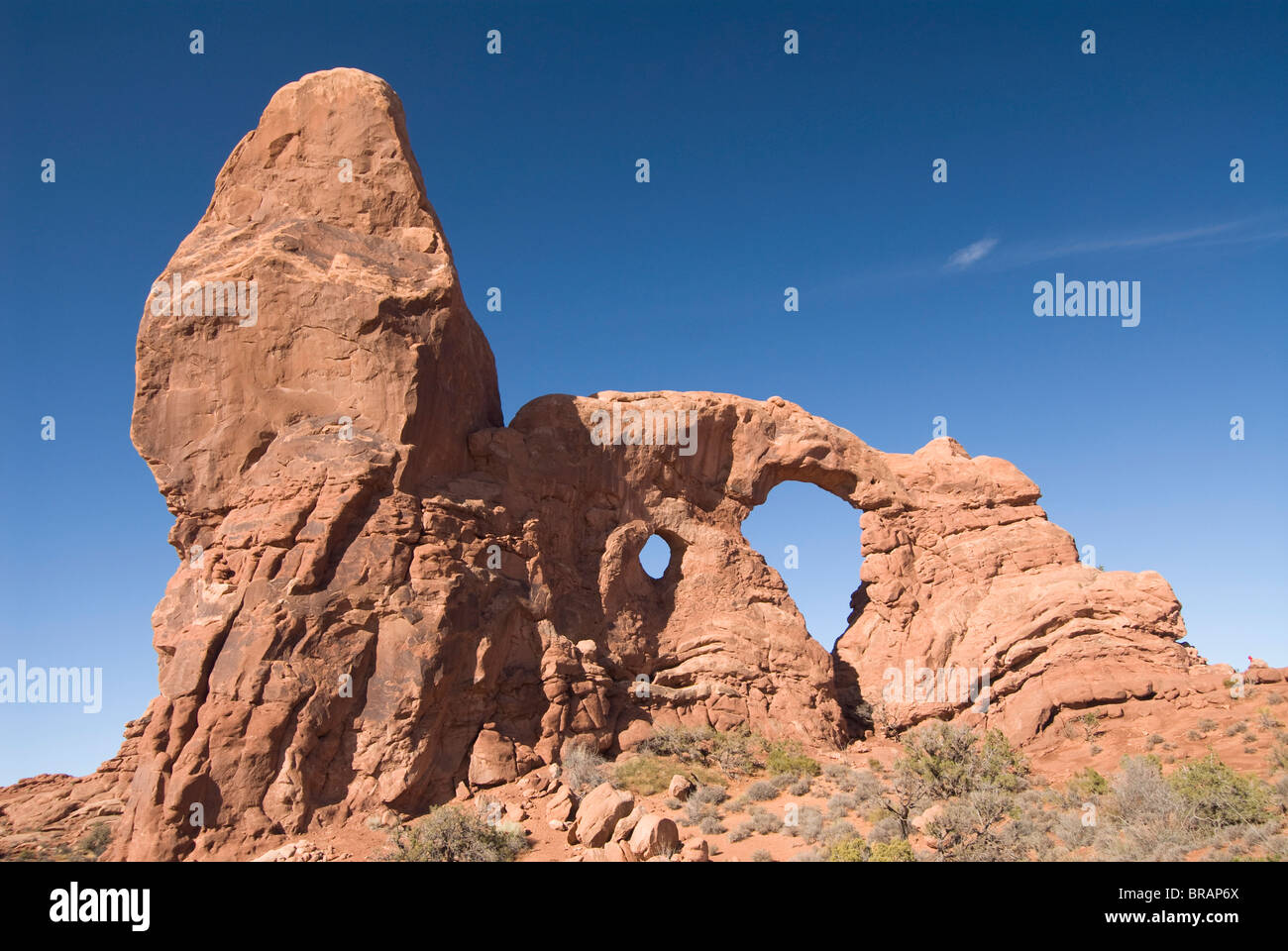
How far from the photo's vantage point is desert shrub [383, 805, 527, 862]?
1262 centimetres

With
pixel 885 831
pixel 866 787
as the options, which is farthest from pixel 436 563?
pixel 885 831

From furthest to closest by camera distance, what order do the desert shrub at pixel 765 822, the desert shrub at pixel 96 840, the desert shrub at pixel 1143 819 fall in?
the desert shrub at pixel 96 840
the desert shrub at pixel 765 822
the desert shrub at pixel 1143 819

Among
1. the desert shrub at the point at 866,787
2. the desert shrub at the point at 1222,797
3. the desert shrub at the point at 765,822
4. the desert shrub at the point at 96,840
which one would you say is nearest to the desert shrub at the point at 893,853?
the desert shrub at the point at 765,822

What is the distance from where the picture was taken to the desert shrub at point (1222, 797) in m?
11.0

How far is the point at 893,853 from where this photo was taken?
10.9 m

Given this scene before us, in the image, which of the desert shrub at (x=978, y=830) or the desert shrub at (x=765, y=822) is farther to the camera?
the desert shrub at (x=765, y=822)

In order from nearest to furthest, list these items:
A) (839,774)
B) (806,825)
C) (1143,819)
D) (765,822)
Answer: (1143,819)
(806,825)
(765,822)
(839,774)

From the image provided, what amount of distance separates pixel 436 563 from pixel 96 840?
7.41m

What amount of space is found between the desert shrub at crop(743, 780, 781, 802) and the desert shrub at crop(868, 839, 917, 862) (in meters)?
5.27

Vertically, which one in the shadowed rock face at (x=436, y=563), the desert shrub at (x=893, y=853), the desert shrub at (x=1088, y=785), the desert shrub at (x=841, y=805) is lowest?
the desert shrub at (x=841, y=805)

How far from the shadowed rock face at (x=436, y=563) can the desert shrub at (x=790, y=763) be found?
86 centimetres

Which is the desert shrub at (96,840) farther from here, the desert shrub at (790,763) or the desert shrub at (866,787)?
the desert shrub at (866,787)

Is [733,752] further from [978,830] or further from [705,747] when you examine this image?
[978,830]

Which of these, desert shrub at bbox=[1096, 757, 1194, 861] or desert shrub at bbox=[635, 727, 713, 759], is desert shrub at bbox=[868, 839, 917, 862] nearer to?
desert shrub at bbox=[1096, 757, 1194, 861]
